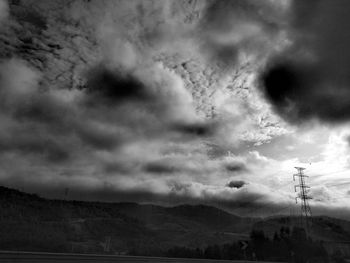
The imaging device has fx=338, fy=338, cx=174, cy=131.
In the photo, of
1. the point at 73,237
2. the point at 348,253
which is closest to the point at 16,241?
the point at 73,237

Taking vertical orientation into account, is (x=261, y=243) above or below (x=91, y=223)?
below

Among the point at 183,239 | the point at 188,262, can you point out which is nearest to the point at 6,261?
the point at 188,262

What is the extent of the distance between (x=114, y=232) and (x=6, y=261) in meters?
175

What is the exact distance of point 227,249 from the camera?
74.1 metres

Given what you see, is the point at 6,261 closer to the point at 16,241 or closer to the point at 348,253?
the point at 16,241

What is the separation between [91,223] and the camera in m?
197

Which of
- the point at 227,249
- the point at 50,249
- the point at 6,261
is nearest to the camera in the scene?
the point at 6,261

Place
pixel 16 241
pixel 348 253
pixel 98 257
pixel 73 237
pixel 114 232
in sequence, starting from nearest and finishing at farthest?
pixel 98 257 < pixel 16 241 < pixel 348 253 < pixel 73 237 < pixel 114 232

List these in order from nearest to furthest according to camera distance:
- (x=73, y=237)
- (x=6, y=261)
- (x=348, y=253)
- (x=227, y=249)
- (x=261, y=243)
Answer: (x=6, y=261) < (x=227, y=249) < (x=261, y=243) < (x=348, y=253) < (x=73, y=237)

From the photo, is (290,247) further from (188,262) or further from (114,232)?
(114,232)

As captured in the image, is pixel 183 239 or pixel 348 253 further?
pixel 183 239

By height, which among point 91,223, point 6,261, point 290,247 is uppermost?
point 91,223

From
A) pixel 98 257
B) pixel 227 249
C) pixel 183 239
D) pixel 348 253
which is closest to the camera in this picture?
pixel 98 257

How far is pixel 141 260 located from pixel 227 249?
156ft
